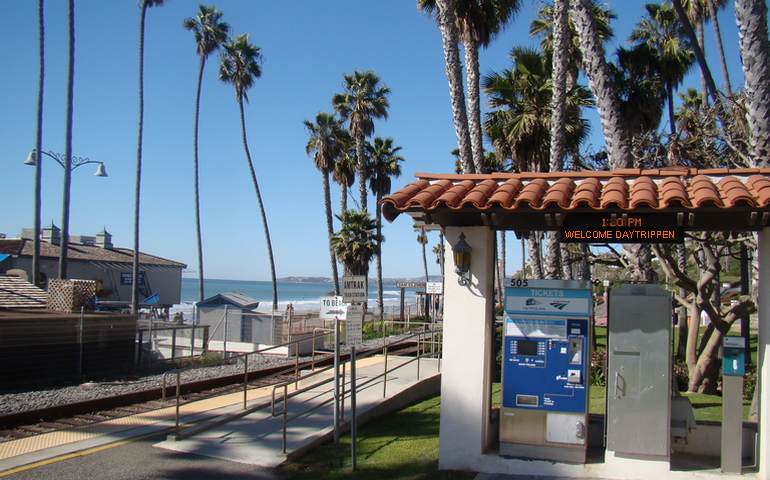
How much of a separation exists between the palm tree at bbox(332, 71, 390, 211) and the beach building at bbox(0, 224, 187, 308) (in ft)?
57.4

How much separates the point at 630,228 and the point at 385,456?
4219mm

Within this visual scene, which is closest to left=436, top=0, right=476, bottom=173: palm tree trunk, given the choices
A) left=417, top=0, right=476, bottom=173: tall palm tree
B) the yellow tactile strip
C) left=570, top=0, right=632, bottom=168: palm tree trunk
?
left=417, top=0, right=476, bottom=173: tall palm tree

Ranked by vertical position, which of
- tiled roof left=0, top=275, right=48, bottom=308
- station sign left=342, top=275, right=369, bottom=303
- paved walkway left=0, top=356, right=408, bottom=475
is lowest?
paved walkway left=0, top=356, right=408, bottom=475

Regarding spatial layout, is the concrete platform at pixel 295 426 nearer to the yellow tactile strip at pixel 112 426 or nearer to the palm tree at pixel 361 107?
the yellow tactile strip at pixel 112 426

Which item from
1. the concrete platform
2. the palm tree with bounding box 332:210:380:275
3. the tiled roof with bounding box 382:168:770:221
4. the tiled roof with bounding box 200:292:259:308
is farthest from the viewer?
the palm tree with bounding box 332:210:380:275

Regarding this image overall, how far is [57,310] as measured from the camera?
2025cm

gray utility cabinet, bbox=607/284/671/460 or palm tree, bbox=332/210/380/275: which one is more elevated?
palm tree, bbox=332/210/380/275

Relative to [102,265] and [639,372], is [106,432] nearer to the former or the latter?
[639,372]

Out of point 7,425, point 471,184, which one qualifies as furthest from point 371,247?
point 471,184

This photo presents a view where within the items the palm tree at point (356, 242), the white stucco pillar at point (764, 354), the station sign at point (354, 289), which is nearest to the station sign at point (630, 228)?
the white stucco pillar at point (764, 354)

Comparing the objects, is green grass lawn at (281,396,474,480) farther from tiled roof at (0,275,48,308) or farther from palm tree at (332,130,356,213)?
palm tree at (332,130,356,213)

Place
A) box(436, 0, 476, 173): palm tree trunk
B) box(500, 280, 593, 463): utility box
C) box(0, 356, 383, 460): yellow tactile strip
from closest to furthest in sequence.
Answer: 1. box(500, 280, 593, 463): utility box
2. box(0, 356, 383, 460): yellow tactile strip
3. box(436, 0, 476, 173): palm tree trunk

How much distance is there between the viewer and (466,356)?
7918 mm

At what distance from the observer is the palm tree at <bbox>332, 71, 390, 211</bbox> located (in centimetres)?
4756
